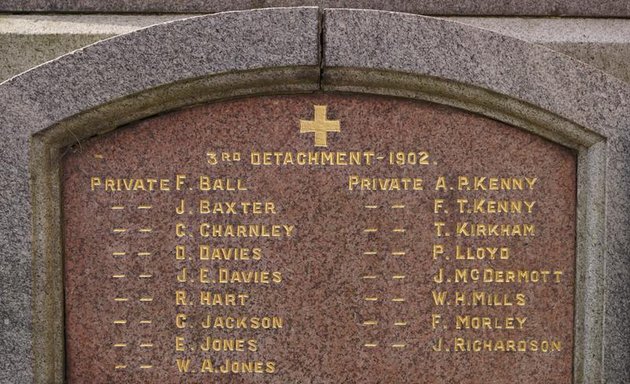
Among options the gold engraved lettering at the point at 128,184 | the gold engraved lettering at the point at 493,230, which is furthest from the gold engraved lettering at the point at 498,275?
the gold engraved lettering at the point at 128,184

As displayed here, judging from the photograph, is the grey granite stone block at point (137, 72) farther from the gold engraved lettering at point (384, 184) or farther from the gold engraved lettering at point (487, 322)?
the gold engraved lettering at point (487, 322)

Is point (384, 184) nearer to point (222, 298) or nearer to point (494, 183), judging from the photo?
point (494, 183)

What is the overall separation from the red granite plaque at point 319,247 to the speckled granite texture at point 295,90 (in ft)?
0.31

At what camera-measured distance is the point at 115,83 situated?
2514 millimetres

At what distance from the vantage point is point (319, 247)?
269cm

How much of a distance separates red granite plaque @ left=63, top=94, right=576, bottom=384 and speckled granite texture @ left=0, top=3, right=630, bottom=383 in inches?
3.7

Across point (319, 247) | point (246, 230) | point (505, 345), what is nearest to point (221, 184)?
point (246, 230)

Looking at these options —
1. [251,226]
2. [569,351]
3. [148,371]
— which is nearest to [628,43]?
[569,351]

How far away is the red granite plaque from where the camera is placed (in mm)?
2656

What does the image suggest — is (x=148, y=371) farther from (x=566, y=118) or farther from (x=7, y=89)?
(x=566, y=118)

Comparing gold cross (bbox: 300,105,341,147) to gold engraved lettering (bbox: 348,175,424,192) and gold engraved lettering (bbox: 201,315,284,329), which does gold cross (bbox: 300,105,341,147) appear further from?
gold engraved lettering (bbox: 201,315,284,329)

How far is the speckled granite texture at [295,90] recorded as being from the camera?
2.51 meters

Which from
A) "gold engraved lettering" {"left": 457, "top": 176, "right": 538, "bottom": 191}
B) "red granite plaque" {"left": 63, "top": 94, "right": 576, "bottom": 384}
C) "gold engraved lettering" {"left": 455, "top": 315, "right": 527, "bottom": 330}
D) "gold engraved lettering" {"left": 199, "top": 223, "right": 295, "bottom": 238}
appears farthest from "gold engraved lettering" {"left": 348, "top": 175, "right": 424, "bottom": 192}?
"gold engraved lettering" {"left": 455, "top": 315, "right": 527, "bottom": 330}

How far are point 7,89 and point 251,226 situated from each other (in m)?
1.12
